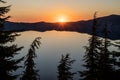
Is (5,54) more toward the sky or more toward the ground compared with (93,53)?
more toward the sky

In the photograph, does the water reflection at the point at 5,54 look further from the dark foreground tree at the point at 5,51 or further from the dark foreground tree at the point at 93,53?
the dark foreground tree at the point at 93,53

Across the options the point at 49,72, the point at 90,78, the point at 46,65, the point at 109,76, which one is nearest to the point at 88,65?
the point at 90,78

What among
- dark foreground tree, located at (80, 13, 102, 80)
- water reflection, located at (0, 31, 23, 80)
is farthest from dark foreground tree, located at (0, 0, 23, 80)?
dark foreground tree, located at (80, 13, 102, 80)

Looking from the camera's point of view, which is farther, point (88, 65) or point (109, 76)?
point (88, 65)

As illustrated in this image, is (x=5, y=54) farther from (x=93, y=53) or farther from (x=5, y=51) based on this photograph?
(x=93, y=53)

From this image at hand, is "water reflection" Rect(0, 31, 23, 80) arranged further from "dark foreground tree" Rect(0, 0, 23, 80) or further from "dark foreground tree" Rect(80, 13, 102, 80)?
"dark foreground tree" Rect(80, 13, 102, 80)

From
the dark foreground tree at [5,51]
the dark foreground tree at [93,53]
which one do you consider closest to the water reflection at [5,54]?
the dark foreground tree at [5,51]

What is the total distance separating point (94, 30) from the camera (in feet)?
82.9

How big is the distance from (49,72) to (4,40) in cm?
9314

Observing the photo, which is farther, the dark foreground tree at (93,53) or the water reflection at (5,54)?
the dark foreground tree at (93,53)

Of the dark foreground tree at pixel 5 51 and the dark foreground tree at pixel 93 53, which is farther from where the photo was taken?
the dark foreground tree at pixel 93 53

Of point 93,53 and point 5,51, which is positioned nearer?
point 5,51

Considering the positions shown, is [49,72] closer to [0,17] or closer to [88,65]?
[88,65]

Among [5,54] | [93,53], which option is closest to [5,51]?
[5,54]
